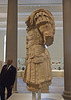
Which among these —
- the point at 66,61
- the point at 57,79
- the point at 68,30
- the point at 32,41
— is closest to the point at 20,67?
the point at 57,79

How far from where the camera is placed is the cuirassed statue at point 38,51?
2.67 meters

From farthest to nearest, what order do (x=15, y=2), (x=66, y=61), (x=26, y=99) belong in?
(x=15, y=2), (x=66, y=61), (x=26, y=99)

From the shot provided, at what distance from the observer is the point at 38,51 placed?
109 inches

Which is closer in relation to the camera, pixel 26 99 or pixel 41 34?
pixel 41 34

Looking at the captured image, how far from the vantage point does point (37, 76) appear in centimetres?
269

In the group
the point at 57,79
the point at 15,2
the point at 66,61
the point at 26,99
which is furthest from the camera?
the point at 57,79

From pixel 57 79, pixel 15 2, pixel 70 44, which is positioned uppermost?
pixel 15 2

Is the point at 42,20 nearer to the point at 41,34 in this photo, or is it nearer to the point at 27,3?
the point at 41,34

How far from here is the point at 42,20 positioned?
2.66m

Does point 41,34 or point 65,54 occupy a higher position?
point 41,34

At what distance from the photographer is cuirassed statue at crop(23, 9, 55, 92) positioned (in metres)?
2.67

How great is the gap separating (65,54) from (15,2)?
270 centimetres

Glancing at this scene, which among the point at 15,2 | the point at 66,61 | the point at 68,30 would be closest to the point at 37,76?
the point at 66,61

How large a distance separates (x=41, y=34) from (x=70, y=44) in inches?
97.1
